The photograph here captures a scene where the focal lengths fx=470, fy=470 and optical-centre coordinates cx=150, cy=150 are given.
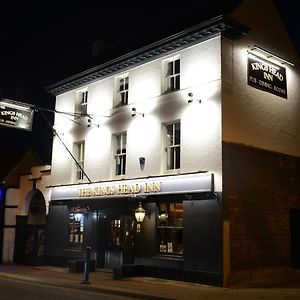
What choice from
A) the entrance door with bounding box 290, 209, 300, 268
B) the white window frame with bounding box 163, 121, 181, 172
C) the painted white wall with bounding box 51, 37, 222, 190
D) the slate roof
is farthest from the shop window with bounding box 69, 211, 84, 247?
the entrance door with bounding box 290, 209, 300, 268

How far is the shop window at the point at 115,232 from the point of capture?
2136 cm

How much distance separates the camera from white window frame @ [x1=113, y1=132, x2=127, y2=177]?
21.6 m

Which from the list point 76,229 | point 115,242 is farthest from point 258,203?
point 76,229

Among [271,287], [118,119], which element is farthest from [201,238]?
[118,119]

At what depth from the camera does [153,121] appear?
1989cm

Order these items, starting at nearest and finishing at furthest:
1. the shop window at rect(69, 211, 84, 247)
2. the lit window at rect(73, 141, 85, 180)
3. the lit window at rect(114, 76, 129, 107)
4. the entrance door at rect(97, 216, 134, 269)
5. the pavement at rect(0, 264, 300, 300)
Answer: the pavement at rect(0, 264, 300, 300) → the entrance door at rect(97, 216, 134, 269) → the lit window at rect(114, 76, 129, 107) → the shop window at rect(69, 211, 84, 247) → the lit window at rect(73, 141, 85, 180)

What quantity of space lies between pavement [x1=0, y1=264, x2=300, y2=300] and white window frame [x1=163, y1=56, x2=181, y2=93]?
780 cm

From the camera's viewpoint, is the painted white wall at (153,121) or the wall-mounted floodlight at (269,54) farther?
the wall-mounted floodlight at (269,54)

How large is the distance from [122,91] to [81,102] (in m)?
3.58

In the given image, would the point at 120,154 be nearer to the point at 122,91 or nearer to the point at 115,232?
the point at 122,91

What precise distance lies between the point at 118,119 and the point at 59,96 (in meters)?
5.93

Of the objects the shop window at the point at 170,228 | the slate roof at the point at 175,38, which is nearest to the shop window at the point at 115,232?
the shop window at the point at 170,228

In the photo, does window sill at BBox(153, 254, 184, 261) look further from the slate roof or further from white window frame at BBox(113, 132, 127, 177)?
the slate roof

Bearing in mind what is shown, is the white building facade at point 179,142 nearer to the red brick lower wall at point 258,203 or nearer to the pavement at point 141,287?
the red brick lower wall at point 258,203
